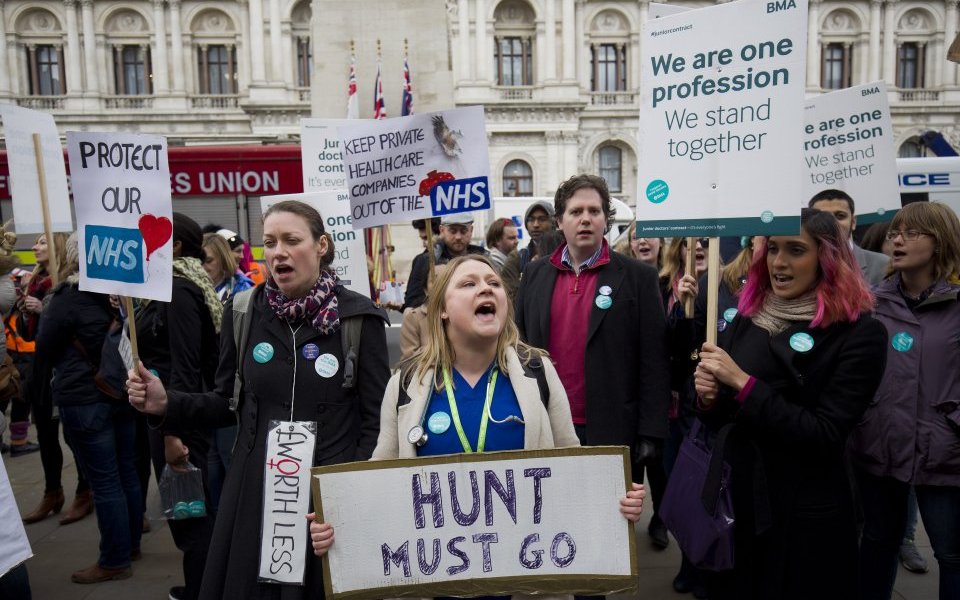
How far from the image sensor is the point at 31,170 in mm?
5504

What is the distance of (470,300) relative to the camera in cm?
229

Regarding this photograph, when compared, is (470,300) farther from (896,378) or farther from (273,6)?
(273,6)

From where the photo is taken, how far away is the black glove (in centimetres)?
320

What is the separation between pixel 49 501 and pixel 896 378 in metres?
5.58

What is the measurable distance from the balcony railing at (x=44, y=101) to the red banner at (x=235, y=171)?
100.0 feet

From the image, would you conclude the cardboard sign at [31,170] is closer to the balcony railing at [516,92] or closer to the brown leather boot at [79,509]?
the brown leather boot at [79,509]

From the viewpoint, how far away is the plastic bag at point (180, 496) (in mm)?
3215

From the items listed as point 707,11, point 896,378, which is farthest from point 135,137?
point 896,378

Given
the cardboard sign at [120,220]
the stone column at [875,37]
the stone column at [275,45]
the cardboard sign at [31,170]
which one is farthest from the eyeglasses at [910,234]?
the stone column at [875,37]

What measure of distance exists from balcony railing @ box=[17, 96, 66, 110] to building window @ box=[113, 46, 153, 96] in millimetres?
3033

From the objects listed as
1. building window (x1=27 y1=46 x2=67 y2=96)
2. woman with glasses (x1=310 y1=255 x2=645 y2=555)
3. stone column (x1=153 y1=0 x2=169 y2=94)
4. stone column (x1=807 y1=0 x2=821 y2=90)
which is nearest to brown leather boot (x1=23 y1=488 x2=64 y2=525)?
woman with glasses (x1=310 y1=255 x2=645 y2=555)

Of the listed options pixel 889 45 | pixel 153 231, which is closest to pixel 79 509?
pixel 153 231

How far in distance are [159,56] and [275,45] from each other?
661cm

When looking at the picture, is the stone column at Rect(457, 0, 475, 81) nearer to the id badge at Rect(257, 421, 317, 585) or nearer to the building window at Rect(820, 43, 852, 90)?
the building window at Rect(820, 43, 852, 90)
